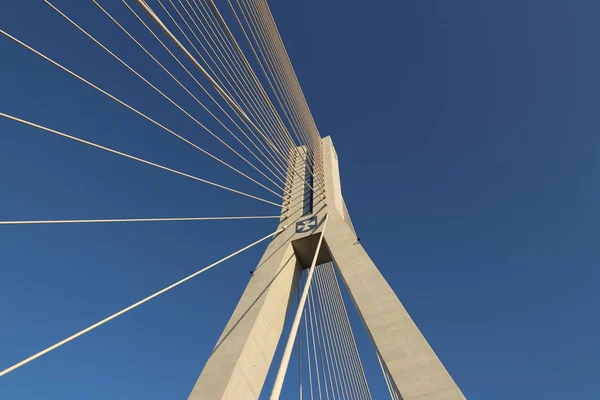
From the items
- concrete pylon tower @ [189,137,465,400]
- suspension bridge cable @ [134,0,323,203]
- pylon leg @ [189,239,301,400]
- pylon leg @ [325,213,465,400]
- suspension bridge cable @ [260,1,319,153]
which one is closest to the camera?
suspension bridge cable @ [134,0,323,203]

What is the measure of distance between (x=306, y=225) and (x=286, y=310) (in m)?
1.15

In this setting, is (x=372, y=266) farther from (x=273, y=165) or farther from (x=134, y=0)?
(x=134, y=0)

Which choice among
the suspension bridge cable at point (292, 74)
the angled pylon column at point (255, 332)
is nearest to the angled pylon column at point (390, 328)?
the angled pylon column at point (255, 332)

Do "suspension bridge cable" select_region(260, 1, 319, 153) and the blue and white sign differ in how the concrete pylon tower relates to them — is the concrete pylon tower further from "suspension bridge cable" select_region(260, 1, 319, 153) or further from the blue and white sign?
"suspension bridge cable" select_region(260, 1, 319, 153)

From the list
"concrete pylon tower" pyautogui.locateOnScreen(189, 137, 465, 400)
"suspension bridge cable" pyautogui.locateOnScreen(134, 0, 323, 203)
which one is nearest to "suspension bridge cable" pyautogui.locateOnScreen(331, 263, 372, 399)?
"concrete pylon tower" pyautogui.locateOnScreen(189, 137, 465, 400)

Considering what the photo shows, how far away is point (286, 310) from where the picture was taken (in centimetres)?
432

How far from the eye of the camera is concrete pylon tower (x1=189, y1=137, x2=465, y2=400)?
294 centimetres

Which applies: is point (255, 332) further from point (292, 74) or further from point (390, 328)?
point (292, 74)

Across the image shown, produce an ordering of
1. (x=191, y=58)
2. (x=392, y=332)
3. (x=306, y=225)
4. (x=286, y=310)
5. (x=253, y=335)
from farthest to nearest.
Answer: (x=306, y=225)
(x=286, y=310)
(x=253, y=335)
(x=392, y=332)
(x=191, y=58)

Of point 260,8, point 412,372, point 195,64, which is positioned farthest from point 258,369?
point 260,8

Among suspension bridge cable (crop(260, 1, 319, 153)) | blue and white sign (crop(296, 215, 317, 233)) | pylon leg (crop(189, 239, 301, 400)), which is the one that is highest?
suspension bridge cable (crop(260, 1, 319, 153))

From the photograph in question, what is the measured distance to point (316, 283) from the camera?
4.74 metres

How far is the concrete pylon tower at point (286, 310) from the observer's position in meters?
2.94

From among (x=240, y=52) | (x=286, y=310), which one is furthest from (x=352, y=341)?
(x=240, y=52)
